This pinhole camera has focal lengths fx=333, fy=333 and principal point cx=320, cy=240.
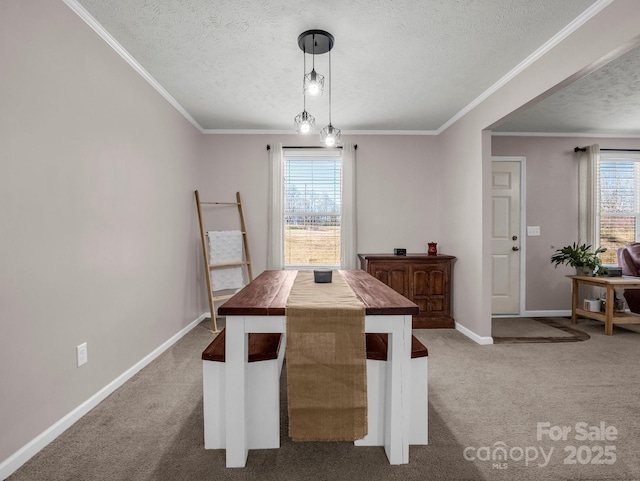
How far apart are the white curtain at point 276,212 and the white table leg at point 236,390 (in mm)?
2796

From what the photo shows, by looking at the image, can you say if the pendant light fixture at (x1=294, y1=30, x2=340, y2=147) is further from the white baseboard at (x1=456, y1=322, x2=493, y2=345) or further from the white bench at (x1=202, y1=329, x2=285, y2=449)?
the white baseboard at (x1=456, y1=322, x2=493, y2=345)

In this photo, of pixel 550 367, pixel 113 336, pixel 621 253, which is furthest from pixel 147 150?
pixel 621 253

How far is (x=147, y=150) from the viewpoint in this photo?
9.70 ft

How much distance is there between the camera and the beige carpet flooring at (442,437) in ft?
5.10

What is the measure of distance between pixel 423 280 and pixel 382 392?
2.51 meters

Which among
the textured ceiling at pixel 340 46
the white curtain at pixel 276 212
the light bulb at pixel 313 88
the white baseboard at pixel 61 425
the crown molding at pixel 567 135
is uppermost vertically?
the textured ceiling at pixel 340 46

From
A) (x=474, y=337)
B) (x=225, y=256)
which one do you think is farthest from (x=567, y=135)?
(x=225, y=256)

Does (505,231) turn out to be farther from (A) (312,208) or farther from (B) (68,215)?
(B) (68,215)

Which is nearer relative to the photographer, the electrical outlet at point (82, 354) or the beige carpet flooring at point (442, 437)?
the beige carpet flooring at point (442, 437)

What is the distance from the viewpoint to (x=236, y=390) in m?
1.55

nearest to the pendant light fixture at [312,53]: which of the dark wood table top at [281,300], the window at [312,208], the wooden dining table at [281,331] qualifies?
the dark wood table top at [281,300]

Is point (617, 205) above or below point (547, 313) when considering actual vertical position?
above

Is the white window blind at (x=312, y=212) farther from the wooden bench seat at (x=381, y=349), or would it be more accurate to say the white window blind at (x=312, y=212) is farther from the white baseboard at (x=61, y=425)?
the wooden bench seat at (x=381, y=349)

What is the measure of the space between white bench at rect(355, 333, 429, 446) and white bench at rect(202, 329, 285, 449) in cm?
47
